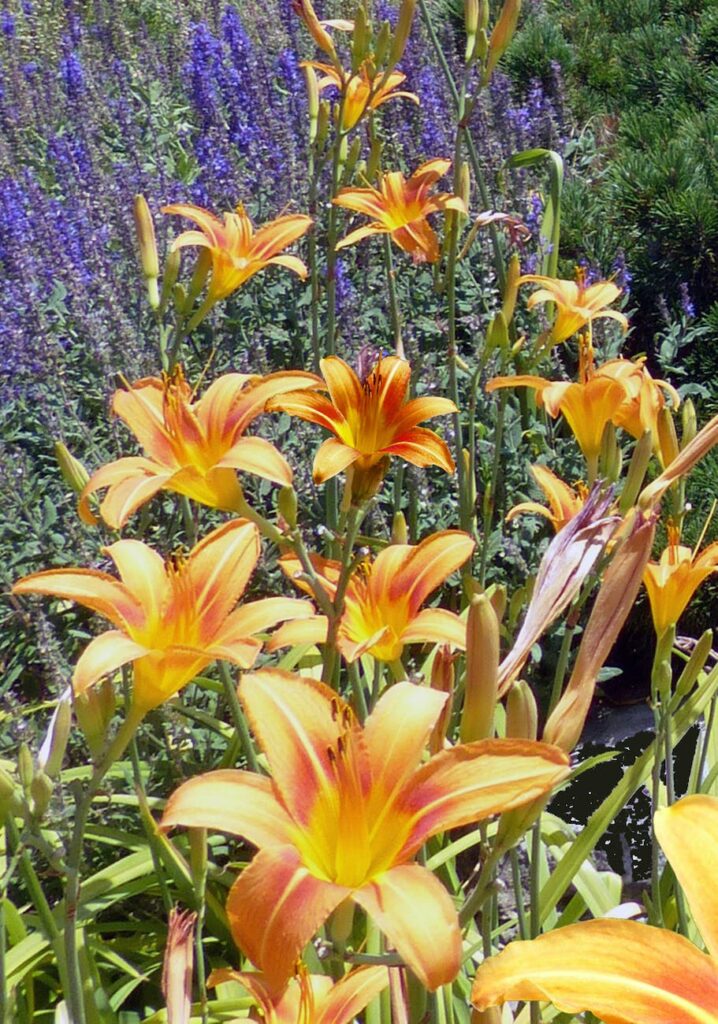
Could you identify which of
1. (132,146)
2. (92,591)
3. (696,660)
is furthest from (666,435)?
(132,146)

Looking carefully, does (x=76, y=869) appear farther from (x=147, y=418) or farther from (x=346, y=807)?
(x=147, y=418)

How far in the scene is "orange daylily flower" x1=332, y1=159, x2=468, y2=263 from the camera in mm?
1705

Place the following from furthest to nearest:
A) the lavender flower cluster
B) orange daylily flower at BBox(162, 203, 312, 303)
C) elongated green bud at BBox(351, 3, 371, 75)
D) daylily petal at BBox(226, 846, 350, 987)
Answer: the lavender flower cluster < elongated green bud at BBox(351, 3, 371, 75) < orange daylily flower at BBox(162, 203, 312, 303) < daylily petal at BBox(226, 846, 350, 987)

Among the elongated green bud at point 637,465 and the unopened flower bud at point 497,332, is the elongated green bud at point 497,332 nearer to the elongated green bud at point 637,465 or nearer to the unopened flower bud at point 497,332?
the unopened flower bud at point 497,332

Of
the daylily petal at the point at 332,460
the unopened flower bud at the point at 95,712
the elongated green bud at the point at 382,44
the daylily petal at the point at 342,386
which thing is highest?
the elongated green bud at the point at 382,44

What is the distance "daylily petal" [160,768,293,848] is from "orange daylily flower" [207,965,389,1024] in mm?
194

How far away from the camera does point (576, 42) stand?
5586 millimetres

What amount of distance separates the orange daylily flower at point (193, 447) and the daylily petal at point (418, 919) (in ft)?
1.53

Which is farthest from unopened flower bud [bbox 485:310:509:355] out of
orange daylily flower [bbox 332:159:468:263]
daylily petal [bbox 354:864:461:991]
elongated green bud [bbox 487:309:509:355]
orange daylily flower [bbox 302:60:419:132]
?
daylily petal [bbox 354:864:461:991]

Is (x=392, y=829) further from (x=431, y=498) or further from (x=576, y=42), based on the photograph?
(x=576, y=42)

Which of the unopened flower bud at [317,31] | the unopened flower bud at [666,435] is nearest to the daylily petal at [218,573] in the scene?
the unopened flower bud at [666,435]

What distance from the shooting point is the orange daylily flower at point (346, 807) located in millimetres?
623

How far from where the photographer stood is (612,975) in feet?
1.72

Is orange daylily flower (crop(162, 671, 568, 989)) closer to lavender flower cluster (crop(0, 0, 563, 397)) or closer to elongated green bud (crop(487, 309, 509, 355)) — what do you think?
elongated green bud (crop(487, 309, 509, 355))
